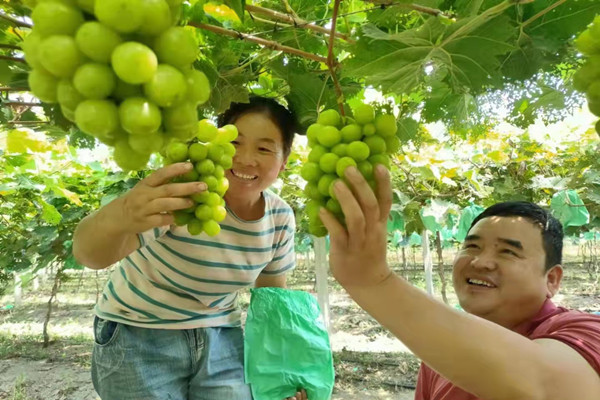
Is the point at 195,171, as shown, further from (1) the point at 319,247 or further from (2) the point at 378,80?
(1) the point at 319,247

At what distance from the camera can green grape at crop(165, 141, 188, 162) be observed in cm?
102

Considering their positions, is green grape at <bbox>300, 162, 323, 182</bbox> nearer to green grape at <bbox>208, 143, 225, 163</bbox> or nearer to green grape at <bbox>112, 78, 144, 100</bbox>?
green grape at <bbox>208, 143, 225, 163</bbox>

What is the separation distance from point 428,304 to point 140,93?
29.6 inches

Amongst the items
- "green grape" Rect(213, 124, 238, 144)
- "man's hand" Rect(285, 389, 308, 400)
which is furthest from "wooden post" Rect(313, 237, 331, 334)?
"green grape" Rect(213, 124, 238, 144)

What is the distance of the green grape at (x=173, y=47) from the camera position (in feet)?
1.70

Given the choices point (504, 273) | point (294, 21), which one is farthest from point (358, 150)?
point (504, 273)

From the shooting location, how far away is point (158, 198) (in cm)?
100

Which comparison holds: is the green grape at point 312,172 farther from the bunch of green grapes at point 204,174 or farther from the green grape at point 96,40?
the green grape at point 96,40

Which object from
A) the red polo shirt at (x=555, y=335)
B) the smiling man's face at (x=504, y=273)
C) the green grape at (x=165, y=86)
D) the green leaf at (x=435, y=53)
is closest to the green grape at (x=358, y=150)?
the green leaf at (x=435, y=53)

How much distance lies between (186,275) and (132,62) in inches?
62.9

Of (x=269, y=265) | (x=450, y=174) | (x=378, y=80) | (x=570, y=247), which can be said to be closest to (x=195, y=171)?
(x=378, y=80)

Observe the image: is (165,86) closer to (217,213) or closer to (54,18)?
(54,18)

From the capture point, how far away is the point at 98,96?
19.6 inches

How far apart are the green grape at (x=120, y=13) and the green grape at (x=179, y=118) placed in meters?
0.10
